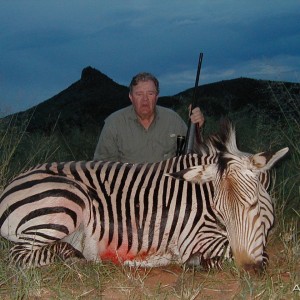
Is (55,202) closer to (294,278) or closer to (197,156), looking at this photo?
(197,156)

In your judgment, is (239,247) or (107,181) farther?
(107,181)

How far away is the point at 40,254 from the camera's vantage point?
11.8 feet

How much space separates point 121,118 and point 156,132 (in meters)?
0.33

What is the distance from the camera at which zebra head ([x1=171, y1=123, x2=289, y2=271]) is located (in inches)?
125

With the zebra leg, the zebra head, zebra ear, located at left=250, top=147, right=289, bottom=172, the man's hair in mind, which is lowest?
the zebra leg

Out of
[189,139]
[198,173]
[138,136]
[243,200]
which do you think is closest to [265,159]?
[243,200]

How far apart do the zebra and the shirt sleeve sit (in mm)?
1135

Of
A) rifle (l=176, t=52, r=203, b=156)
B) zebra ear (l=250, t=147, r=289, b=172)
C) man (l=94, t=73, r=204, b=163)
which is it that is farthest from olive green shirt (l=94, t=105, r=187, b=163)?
zebra ear (l=250, t=147, r=289, b=172)

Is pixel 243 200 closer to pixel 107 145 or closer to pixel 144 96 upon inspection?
pixel 144 96

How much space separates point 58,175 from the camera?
3879 millimetres

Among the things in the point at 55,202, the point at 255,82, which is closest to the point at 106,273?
the point at 55,202

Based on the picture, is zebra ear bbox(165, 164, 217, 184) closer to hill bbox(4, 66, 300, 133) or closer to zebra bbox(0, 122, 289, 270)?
zebra bbox(0, 122, 289, 270)

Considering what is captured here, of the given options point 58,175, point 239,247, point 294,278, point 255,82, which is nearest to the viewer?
point 239,247

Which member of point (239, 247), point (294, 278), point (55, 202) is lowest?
point (294, 278)
